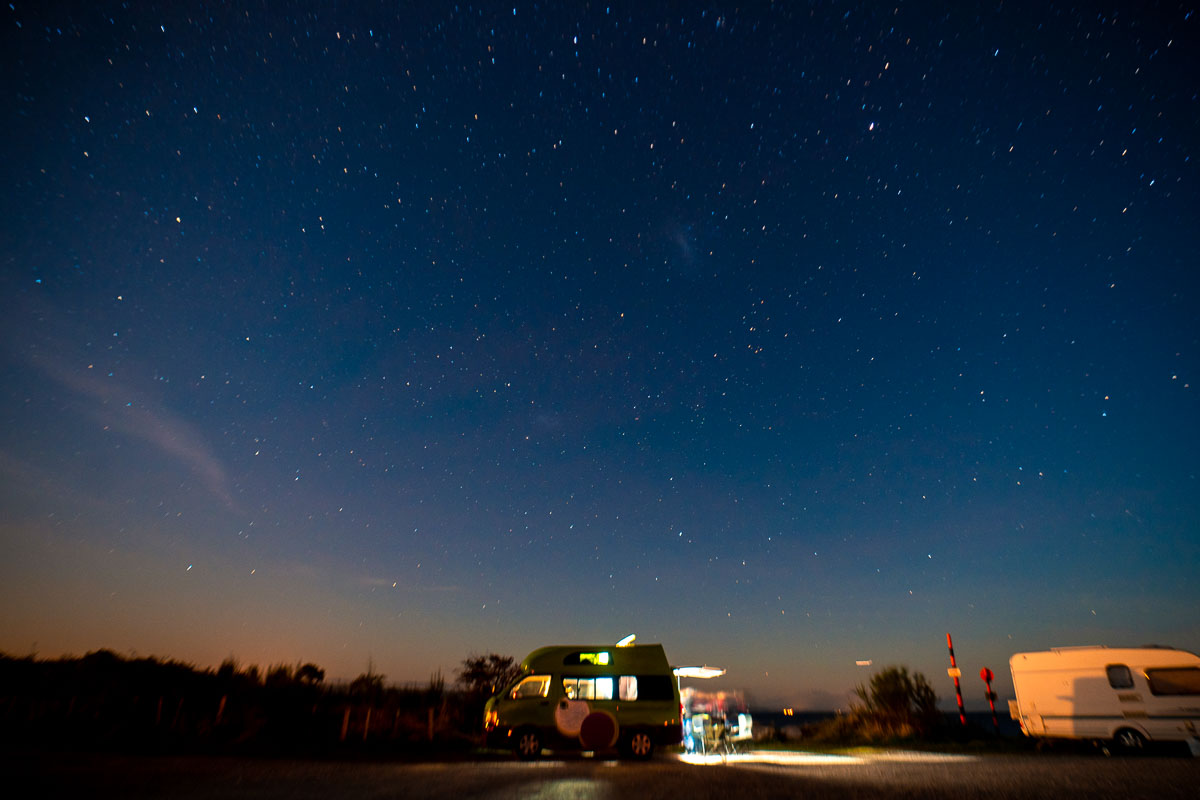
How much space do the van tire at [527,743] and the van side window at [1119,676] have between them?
13183 millimetres

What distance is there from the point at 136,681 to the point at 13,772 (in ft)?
79.5

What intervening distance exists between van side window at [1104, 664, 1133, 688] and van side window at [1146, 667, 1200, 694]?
0.34 m

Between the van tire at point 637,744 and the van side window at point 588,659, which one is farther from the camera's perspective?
the van side window at point 588,659

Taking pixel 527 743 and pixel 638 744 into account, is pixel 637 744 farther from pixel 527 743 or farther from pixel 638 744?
pixel 527 743

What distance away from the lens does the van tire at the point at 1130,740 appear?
13.8 m

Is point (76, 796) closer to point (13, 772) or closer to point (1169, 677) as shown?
point (13, 772)

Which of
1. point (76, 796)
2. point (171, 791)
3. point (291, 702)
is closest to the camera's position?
point (76, 796)

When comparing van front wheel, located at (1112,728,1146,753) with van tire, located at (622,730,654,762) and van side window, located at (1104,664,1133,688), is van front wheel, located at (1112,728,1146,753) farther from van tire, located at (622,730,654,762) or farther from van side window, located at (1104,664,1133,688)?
van tire, located at (622,730,654,762)

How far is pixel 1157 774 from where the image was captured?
908cm

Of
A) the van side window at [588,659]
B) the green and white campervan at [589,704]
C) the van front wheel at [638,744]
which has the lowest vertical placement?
the van front wheel at [638,744]

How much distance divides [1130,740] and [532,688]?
13.4 meters

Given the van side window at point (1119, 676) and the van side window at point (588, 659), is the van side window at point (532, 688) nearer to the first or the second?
the van side window at point (588, 659)

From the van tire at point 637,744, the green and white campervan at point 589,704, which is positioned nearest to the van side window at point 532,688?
the green and white campervan at point 589,704

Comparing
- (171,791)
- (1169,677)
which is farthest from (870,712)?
(171,791)
